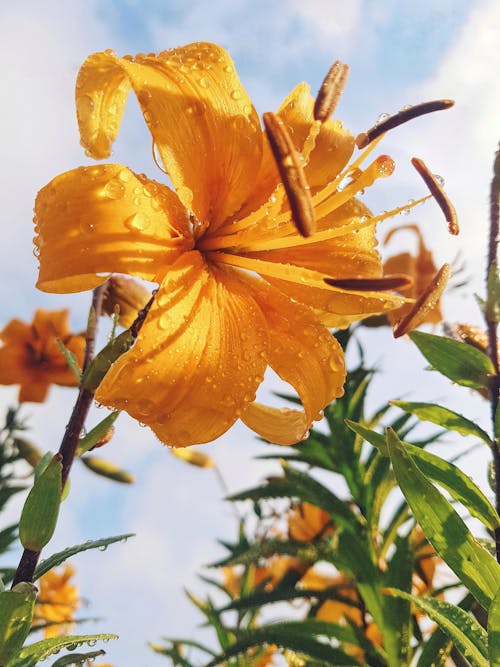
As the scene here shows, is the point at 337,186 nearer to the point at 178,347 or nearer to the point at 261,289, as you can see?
the point at 261,289

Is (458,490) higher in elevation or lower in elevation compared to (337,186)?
lower

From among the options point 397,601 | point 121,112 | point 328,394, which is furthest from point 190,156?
point 397,601

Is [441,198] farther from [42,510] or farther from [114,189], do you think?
[42,510]

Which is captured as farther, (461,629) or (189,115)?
(189,115)

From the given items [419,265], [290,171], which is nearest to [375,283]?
[290,171]

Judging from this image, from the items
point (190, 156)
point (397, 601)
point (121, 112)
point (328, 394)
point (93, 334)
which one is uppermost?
point (121, 112)

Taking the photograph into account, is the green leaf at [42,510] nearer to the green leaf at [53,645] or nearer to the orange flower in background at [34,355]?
the green leaf at [53,645]
